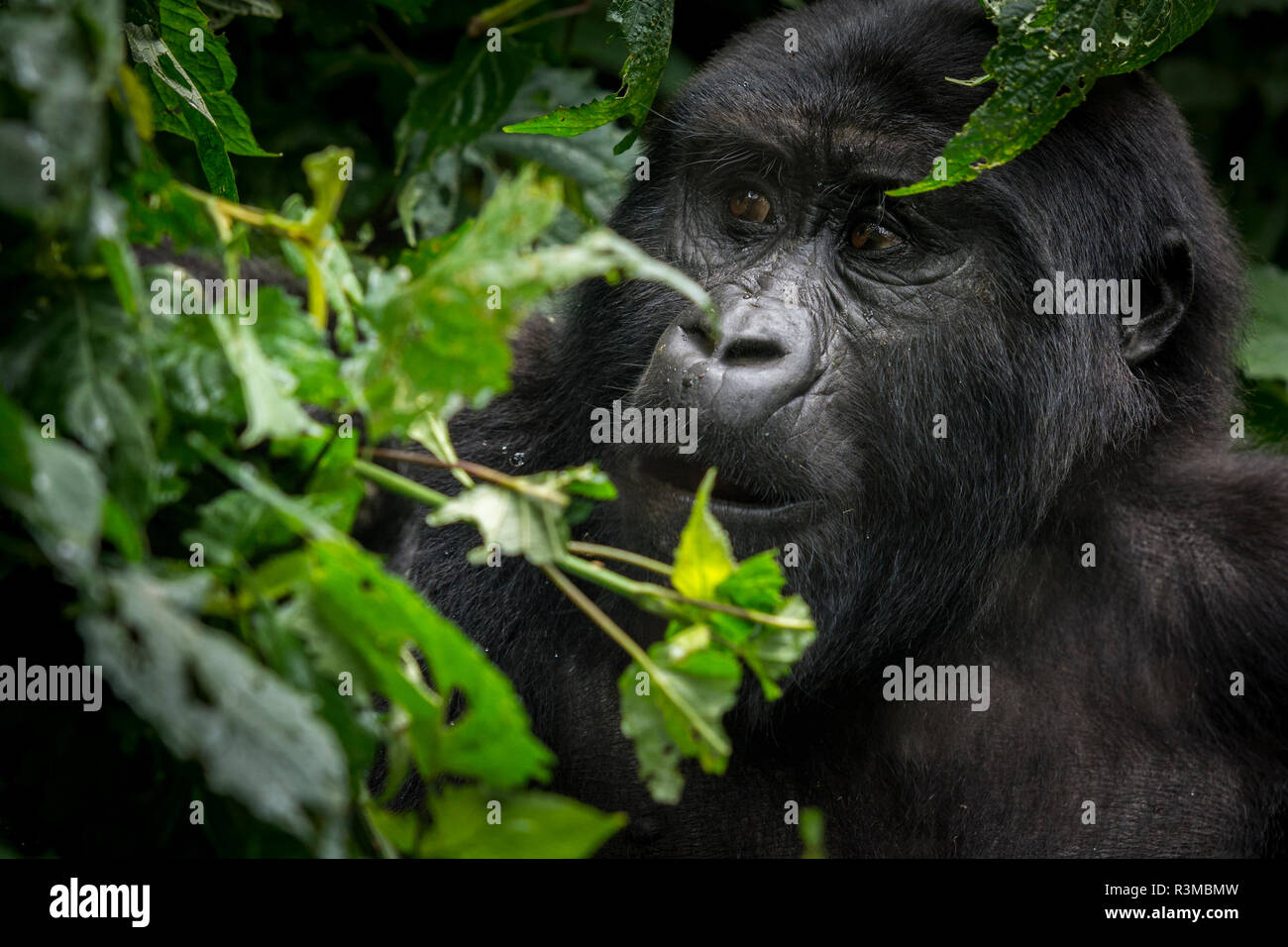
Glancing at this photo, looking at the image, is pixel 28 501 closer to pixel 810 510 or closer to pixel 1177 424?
pixel 810 510

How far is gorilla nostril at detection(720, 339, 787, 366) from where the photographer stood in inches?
104

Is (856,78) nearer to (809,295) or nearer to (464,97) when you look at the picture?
(809,295)

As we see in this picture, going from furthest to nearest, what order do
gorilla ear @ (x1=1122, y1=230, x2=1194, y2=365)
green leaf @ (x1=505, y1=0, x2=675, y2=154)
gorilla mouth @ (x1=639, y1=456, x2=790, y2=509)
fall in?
gorilla ear @ (x1=1122, y1=230, x2=1194, y2=365)
gorilla mouth @ (x1=639, y1=456, x2=790, y2=509)
green leaf @ (x1=505, y1=0, x2=675, y2=154)

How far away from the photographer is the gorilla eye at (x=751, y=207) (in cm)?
310

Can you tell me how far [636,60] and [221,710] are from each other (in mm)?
1728

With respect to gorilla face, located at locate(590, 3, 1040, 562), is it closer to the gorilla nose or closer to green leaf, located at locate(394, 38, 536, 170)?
the gorilla nose

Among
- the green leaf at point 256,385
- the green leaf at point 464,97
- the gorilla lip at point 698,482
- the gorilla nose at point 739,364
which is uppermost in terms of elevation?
the green leaf at point 464,97

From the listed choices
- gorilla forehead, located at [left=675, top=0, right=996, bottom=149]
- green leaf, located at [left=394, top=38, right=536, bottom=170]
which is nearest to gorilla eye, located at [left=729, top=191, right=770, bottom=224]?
gorilla forehead, located at [left=675, top=0, right=996, bottom=149]

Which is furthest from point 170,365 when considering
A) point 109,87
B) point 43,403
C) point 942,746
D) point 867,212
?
point 942,746

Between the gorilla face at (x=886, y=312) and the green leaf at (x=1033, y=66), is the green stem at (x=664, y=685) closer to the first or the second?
the gorilla face at (x=886, y=312)

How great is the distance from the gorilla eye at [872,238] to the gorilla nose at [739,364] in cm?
37

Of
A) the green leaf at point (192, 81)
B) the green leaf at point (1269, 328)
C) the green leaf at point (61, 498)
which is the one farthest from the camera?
the green leaf at point (1269, 328)

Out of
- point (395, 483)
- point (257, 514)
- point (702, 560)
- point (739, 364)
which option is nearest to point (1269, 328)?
point (739, 364)

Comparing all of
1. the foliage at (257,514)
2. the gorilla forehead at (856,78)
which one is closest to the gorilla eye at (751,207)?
the gorilla forehead at (856,78)
